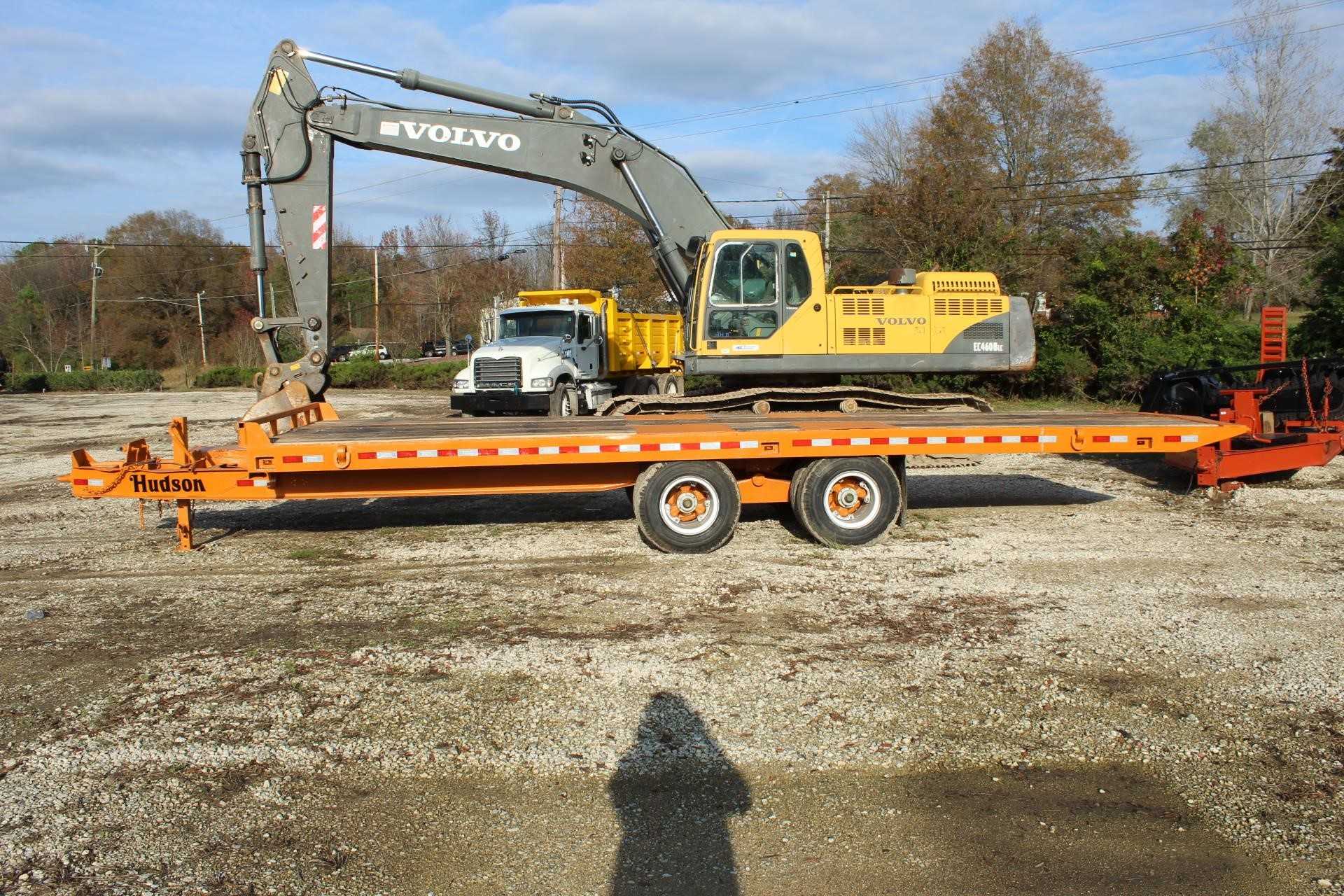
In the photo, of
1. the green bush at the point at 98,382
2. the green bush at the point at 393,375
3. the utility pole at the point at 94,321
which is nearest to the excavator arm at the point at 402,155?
the green bush at the point at 393,375

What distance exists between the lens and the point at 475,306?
57.8m

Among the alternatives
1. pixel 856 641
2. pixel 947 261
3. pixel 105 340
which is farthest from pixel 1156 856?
pixel 105 340

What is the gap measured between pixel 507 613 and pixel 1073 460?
9938mm

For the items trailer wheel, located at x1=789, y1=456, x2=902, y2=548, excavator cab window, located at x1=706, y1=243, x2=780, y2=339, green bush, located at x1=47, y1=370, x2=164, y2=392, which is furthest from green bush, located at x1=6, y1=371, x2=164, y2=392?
trailer wheel, located at x1=789, y1=456, x2=902, y2=548

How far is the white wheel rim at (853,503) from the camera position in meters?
8.61

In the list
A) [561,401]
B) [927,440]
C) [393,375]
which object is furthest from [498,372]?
[393,375]

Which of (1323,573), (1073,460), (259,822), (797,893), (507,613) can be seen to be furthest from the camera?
(1073,460)

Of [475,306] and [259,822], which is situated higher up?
[475,306]

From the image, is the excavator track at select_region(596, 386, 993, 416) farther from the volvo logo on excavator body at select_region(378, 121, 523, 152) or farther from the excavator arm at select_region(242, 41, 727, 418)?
the volvo logo on excavator body at select_region(378, 121, 523, 152)

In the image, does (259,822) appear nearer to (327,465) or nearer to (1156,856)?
(1156,856)

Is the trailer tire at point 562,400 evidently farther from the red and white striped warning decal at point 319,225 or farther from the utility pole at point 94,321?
the utility pole at point 94,321

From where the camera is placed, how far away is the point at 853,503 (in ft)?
28.4

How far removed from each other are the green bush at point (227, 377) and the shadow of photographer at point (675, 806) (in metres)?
44.8

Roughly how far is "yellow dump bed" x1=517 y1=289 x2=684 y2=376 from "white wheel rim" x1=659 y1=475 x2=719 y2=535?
35.9ft
